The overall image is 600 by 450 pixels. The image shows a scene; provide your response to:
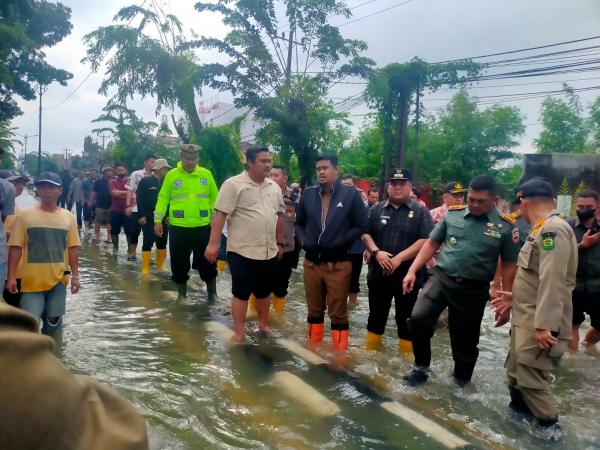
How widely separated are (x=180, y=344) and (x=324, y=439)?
2466mm

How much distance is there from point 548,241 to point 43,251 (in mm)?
4174

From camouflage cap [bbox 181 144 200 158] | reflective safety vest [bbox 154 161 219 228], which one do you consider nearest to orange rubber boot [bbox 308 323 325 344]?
reflective safety vest [bbox 154 161 219 228]

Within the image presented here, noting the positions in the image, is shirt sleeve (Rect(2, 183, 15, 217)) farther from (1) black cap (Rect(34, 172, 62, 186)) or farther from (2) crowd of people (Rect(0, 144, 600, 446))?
(1) black cap (Rect(34, 172, 62, 186))

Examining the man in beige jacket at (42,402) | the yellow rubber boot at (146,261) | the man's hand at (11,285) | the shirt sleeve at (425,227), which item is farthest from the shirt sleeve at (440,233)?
the yellow rubber boot at (146,261)

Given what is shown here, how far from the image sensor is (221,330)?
6277 millimetres

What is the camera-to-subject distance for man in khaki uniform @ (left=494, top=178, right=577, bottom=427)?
381 cm

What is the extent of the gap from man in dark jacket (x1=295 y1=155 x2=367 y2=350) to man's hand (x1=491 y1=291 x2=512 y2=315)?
1.70m

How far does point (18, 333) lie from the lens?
90 centimetres

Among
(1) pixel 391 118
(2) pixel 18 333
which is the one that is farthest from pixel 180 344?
(1) pixel 391 118

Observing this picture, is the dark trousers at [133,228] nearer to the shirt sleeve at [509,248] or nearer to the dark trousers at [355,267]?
the dark trousers at [355,267]

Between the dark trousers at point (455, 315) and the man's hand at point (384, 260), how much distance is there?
60cm

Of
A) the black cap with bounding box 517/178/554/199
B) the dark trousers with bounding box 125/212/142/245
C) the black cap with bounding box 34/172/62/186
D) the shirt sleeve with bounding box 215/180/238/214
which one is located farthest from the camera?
the dark trousers with bounding box 125/212/142/245

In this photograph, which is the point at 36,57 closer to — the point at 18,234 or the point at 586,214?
the point at 18,234

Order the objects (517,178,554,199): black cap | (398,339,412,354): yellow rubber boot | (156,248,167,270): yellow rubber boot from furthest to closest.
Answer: (156,248,167,270): yellow rubber boot → (398,339,412,354): yellow rubber boot → (517,178,554,199): black cap
